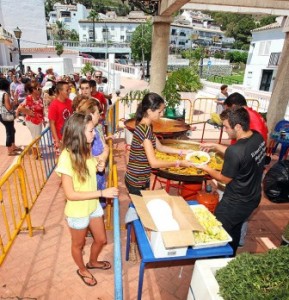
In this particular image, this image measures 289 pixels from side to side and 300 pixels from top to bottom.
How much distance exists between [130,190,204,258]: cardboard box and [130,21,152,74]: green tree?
145 ft

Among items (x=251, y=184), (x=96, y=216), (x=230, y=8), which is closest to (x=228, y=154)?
(x=251, y=184)

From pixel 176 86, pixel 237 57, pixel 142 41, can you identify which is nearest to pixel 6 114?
pixel 176 86

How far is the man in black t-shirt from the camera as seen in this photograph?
105 inches

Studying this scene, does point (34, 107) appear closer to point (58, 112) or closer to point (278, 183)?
point (58, 112)

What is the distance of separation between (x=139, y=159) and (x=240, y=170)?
1.24 metres

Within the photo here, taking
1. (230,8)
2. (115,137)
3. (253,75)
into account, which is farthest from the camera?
(253,75)

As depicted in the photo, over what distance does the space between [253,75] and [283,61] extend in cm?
3028

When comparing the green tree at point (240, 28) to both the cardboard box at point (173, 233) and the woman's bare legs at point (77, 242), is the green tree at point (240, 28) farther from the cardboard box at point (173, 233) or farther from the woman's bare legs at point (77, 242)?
the woman's bare legs at point (77, 242)

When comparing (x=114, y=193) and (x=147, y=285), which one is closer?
(x=114, y=193)

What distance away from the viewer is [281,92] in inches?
306

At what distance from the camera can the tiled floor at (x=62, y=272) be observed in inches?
124

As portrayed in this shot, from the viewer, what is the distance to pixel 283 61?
7.63 meters

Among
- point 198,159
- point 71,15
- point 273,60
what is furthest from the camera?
point 71,15

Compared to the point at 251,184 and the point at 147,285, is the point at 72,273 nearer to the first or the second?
the point at 147,285
